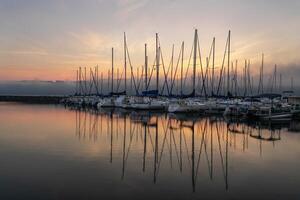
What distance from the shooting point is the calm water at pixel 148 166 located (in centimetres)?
1156

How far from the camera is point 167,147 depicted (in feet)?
67.4

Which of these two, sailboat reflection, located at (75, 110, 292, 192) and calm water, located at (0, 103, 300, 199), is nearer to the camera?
calm water, located at (0, 103, 300, 199)

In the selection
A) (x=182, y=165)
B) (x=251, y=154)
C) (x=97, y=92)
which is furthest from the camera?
(x=97, y=92)

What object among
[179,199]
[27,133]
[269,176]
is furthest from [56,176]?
[27,133]

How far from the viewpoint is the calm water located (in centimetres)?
1156

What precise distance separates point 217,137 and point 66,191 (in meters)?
15.6

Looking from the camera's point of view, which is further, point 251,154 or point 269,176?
point 251,154

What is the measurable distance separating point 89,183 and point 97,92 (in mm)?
74241

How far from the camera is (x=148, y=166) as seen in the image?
50.3ft

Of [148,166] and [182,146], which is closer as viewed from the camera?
[148,166]

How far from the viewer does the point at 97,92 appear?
85812mm

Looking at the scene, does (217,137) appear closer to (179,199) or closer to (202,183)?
(202,183)

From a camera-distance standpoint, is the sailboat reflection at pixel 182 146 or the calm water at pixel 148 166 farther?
the sailboat reflection at pixel 182 146

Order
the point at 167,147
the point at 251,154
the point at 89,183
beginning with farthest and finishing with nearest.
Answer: the point at 167,147
the point at 251,154
the point at 89,183
